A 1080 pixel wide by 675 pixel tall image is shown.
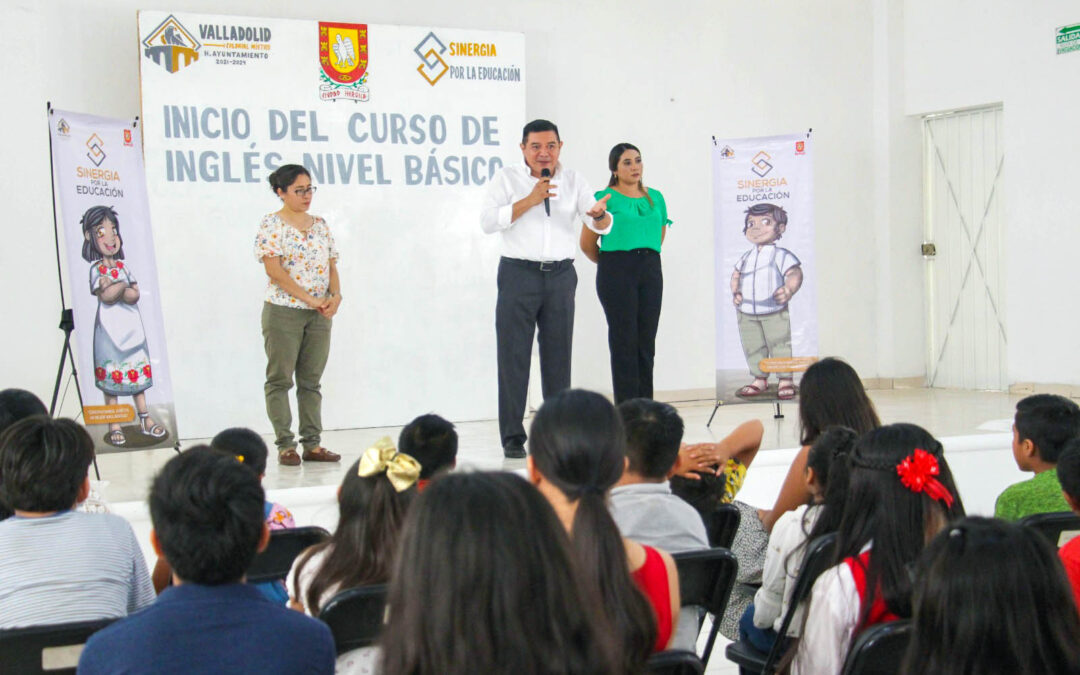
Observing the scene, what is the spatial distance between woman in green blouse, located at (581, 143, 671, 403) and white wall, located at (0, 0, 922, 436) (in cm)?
160

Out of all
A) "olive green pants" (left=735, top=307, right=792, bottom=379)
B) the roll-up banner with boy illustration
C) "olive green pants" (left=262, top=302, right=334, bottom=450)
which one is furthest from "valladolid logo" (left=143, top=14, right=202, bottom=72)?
"olive green pants" (left=735, top=307, right=792, bottom=379)

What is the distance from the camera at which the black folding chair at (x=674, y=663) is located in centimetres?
150

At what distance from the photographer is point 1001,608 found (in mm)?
1254

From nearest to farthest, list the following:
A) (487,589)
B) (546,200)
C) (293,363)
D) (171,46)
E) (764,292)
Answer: (487,589), (546,200), (293,363), (171,46), (764,292)

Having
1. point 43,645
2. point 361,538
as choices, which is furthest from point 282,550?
point 43,645

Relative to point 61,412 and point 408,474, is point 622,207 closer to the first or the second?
point 61,412

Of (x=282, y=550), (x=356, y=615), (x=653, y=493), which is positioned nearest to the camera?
(x=356, y=615)

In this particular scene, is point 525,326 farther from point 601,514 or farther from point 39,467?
point 601,514

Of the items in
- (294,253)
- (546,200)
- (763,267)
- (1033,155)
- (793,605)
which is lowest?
(793,605)

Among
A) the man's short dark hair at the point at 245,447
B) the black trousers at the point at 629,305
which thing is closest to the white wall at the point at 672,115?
the black trousers at the point at 629,305

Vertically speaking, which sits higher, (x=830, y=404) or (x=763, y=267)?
(x=763, y=267)

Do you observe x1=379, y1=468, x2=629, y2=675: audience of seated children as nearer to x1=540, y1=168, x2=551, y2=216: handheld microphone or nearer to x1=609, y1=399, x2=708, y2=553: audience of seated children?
x1=609, y1=399, x2=708, y2=553: audience of seated children

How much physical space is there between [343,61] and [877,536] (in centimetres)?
537

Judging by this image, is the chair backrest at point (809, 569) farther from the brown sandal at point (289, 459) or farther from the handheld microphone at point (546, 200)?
the brown sandal at point (289, 459)
